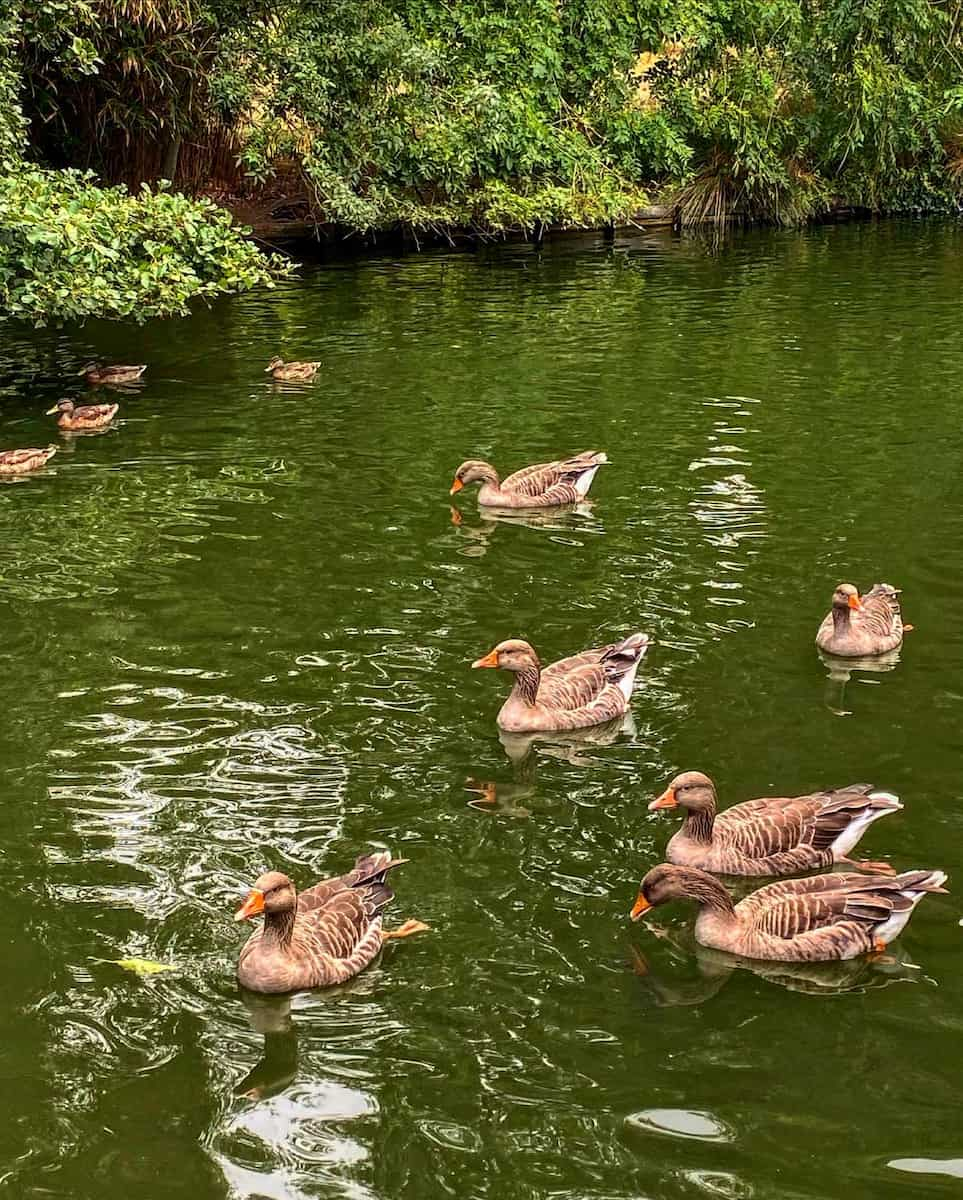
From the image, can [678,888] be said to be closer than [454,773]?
Yes

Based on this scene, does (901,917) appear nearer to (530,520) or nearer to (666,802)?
(666,802)

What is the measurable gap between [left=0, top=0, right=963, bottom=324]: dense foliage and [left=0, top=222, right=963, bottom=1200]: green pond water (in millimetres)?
4891

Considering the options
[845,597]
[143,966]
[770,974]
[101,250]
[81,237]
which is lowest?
[770,974]

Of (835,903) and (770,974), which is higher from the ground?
(835,903)

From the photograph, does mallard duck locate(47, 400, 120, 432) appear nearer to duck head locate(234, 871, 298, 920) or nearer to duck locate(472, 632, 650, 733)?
duck locate(472, 632, 650, 733)

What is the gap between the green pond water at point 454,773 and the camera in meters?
7.22

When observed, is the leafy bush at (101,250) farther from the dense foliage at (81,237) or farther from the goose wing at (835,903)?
the goose wing at (835,903)

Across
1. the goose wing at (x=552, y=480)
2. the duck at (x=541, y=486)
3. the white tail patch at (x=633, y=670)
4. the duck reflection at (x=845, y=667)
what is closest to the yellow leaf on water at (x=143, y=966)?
the white tail patch at (x=633, y=670)

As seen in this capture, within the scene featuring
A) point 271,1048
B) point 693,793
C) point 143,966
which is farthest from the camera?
point 693,793

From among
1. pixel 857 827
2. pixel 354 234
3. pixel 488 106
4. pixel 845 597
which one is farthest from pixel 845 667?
pixel 354 234

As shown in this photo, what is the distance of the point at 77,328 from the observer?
28.2m

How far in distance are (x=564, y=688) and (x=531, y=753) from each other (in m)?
0.63

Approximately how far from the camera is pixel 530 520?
1678 cm

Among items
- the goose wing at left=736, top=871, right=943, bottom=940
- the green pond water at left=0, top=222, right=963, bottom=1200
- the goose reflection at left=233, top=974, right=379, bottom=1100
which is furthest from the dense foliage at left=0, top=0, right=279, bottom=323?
the goose wing at left=736, top=871, right=943, bottom=940
